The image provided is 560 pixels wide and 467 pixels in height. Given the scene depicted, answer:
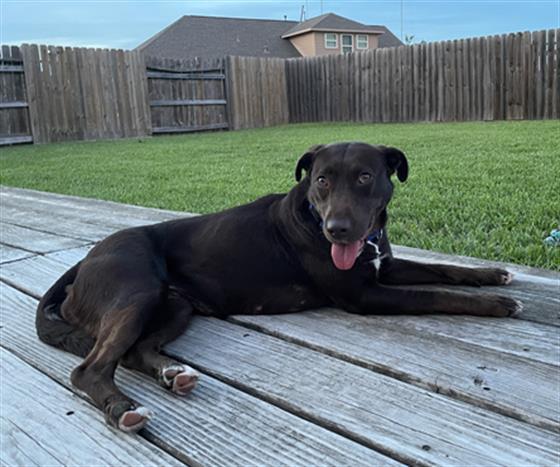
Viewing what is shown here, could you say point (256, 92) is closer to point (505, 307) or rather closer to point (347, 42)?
point (505, 307)

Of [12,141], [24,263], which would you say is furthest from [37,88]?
[24,263]

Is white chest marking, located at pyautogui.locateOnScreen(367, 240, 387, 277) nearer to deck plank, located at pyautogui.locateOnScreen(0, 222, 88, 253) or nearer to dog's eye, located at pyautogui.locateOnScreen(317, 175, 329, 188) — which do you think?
dog's eye, located at pyautogui.locateOnScreen(317, 175, 329, 188)

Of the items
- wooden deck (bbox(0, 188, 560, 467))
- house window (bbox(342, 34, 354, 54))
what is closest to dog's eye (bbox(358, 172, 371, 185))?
wooden deck (bbox(0, 188, 560, 467))

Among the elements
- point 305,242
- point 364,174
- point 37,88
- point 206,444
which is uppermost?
point 37,88

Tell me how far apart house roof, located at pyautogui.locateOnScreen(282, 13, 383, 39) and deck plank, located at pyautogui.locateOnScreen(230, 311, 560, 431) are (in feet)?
108

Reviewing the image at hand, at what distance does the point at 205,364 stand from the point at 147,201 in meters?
3.38

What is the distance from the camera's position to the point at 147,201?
4898mm

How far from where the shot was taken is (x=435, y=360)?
1602mm

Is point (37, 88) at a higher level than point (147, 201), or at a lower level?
higher

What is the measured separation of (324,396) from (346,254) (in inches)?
24.7

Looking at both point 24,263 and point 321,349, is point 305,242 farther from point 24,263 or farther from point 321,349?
point 24,263

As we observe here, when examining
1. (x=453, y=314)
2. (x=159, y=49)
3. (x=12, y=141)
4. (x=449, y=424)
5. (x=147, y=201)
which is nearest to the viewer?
(x=449, y=424)

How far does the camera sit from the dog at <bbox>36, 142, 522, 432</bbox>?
73.5 inches

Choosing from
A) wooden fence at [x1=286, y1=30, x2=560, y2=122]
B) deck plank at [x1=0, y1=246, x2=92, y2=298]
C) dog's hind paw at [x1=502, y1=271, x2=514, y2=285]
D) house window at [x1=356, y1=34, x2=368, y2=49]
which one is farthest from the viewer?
house window at [x1=356, y1=34, x2=368, y2=49]
